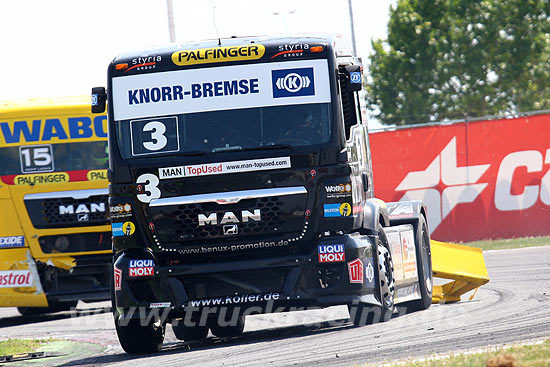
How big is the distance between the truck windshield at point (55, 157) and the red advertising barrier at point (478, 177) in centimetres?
777

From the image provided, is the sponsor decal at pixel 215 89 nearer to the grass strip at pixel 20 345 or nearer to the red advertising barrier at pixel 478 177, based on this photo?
the grass strip at pixel 20 345

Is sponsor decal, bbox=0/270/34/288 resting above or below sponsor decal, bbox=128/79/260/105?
below

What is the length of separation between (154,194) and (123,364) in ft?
5.47

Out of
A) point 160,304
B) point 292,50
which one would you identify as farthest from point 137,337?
point 292,50

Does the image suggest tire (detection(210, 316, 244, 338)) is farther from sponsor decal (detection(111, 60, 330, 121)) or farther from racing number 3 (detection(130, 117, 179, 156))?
sponsor decal (detection(111, 60, 330, 121))

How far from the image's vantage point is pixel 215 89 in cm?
1099

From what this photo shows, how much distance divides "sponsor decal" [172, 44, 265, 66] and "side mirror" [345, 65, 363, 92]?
869 millimetres

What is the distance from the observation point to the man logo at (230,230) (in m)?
10.9

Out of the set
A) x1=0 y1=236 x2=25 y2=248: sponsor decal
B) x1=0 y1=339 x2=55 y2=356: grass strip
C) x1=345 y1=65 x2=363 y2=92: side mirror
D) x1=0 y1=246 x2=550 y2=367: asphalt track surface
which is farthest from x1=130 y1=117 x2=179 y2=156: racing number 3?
x1=0 y1=236 x2=25 y2=248: sponsor decal

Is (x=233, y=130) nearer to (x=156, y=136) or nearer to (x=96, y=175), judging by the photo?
(x=156, y=136)

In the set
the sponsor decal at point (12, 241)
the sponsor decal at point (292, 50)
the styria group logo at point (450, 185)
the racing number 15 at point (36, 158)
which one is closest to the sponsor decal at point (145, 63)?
the sponsor decal at point (292, 50)

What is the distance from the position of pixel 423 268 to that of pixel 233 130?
11.4 feet

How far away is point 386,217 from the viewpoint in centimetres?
1247

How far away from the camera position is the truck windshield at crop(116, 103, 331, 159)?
35.4 ft
